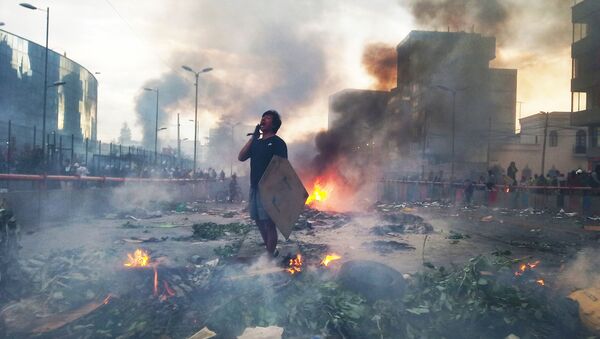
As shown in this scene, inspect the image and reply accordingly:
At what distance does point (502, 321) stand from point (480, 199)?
17.6 meters

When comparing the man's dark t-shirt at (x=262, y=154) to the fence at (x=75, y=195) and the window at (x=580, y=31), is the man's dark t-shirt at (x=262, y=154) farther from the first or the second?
the window at (x=580, y=31)

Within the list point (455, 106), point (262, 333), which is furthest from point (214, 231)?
point (455, 106)

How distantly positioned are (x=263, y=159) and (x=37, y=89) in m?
43.9

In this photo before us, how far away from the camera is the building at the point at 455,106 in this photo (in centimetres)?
3581

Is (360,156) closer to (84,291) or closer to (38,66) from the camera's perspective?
(84,291)

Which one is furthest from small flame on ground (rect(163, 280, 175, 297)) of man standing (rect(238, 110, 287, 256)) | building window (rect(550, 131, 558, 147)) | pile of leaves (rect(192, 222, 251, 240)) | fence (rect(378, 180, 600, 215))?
building window (rect(550, 131, 558, 147))

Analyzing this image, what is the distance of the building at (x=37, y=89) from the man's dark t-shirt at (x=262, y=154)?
2817 centimetres

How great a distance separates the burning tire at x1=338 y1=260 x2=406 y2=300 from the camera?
3697mm

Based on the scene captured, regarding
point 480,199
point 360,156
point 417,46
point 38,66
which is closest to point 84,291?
point 480,199

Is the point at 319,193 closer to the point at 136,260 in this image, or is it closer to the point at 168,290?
the point at 136,260

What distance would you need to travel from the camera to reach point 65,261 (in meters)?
4.30

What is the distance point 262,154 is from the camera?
5008 millimetres

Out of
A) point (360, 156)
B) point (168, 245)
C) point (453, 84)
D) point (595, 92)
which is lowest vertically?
point (168, 245)

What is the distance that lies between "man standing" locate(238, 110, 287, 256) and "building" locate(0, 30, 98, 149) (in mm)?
28115
